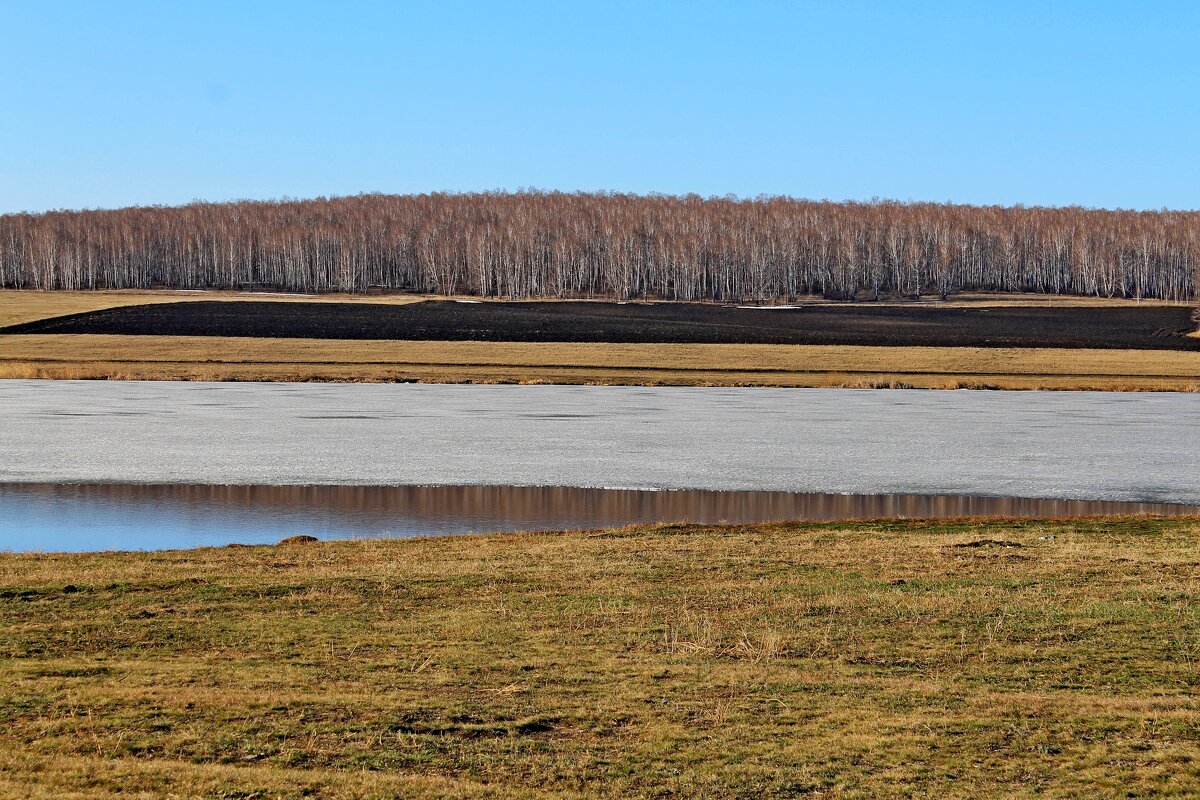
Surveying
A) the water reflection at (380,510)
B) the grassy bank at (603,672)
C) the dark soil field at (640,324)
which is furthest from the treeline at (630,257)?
the grassy bank at (603,672)

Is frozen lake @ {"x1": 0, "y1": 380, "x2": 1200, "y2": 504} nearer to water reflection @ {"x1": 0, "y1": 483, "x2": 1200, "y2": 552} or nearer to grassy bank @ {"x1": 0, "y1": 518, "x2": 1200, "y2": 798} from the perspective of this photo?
water reflection @ {"x1": 0, "y1": 483, "x2": 1200, "y2": 552}

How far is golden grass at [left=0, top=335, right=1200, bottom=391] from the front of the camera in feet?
194

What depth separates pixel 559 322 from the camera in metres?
94.6

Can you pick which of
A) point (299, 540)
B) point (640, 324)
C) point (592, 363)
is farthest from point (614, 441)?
point (640, 324)

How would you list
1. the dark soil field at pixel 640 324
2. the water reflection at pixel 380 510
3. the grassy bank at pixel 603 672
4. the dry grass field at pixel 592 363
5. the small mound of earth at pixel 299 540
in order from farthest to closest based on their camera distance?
the dark soil field at pixel 640 324 < the dry grass field at pixel 592 363 < the water reflection at pixel 380 510 < the small mound of earth at pixel 299 540 < the grassy bank at pixel 603 672

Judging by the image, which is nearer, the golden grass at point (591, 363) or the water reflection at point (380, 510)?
the water reflection at point (380, 510)

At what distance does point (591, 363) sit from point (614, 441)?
3572cm

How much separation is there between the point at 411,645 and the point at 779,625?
137 inches

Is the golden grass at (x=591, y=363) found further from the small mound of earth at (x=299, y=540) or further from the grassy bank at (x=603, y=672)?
the grassy bank at (x=603, y=672)

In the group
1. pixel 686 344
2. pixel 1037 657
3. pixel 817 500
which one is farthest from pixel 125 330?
pixel 1037 657

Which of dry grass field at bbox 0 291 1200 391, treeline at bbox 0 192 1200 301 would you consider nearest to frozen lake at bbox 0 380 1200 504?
dry grass field at bbox 0 291 1200 391

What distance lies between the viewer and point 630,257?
156 meters

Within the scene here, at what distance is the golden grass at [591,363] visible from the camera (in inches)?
2324

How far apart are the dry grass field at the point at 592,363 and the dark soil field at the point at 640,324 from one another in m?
4.54
